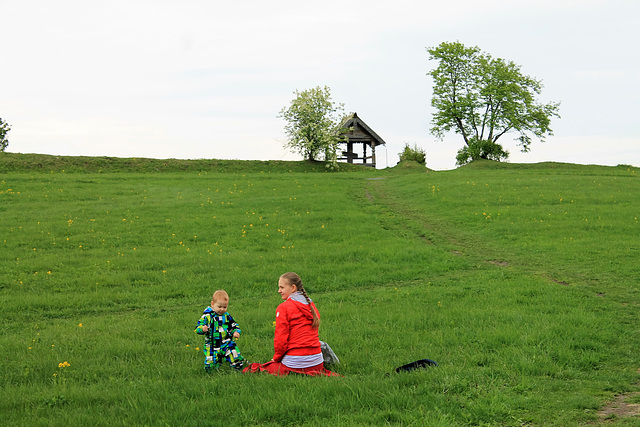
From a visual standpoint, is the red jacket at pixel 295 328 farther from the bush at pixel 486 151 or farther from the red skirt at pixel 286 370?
the bush at pixel 486 151

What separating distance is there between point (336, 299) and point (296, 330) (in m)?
5.99

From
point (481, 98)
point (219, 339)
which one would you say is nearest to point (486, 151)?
point (481, 98)

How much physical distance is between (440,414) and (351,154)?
189 feet

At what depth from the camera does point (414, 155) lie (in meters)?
61.8

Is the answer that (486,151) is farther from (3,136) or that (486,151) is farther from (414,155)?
(3,136)

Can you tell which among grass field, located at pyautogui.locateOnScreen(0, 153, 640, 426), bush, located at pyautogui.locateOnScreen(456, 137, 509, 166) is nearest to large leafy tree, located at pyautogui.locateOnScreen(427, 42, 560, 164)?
bush, located at pyautogui.locateOnScreen(456, 137, 509, 166)

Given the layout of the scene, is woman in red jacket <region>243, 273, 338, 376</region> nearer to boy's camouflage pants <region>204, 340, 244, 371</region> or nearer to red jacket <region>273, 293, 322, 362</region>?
red jacket <region>273, 293, 322, 362</region>

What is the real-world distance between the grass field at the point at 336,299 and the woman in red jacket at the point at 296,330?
1.50 feet

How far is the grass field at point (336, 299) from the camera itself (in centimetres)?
592

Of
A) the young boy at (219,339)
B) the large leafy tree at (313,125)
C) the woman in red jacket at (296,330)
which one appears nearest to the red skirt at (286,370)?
the woman in red jacket at (296,330)

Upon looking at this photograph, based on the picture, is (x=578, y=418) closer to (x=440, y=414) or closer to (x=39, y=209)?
(x=440, y=414)

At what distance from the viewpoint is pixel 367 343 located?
8.65 m

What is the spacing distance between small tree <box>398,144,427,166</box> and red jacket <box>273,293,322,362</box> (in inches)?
2188

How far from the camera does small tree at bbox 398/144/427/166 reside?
61.6 meters
